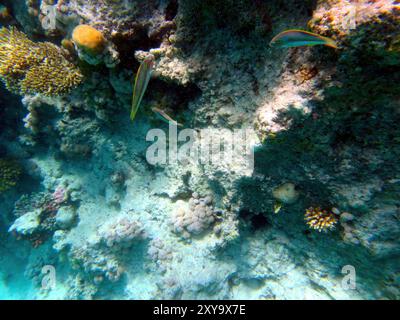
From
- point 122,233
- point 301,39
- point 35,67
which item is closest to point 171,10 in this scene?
point 301,39

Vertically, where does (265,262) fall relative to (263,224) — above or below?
below

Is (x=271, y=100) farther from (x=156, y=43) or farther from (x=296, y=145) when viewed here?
(x=156, y=43)

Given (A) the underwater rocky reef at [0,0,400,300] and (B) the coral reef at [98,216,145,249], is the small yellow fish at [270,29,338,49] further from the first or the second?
(B) the coral reef at [98,216,145,249]

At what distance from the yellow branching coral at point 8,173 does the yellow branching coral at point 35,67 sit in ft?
9.43

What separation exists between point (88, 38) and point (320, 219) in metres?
4.31

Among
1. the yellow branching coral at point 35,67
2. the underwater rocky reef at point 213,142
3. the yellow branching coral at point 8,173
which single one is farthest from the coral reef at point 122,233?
the yellow branching coral at point 8,173

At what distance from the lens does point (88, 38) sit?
328 centimetres

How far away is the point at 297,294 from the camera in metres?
4.43

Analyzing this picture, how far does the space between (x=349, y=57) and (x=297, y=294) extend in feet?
14.0

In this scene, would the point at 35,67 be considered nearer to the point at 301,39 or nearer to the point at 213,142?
the point at 213,142

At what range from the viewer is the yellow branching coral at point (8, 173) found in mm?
6445

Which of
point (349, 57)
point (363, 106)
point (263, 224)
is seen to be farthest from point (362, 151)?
point (263, 224)

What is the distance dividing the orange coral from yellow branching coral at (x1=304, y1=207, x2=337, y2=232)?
4.05 meters

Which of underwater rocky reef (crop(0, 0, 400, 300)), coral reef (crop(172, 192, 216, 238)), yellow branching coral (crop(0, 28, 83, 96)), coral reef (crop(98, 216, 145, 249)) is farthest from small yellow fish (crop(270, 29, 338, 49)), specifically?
coral reef (crop(98, 216, 145, 249))
